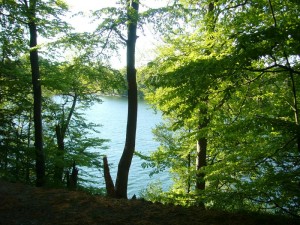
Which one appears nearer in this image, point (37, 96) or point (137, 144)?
point (37, 96)

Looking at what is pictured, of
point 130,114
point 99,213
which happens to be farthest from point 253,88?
point 99,213

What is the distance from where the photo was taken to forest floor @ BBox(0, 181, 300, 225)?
16.7 feet

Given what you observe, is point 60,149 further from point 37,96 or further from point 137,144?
point 137,144

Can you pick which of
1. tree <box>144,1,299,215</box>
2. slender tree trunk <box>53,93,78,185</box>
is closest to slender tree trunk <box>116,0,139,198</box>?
tree <box>144,1,299,215</box>

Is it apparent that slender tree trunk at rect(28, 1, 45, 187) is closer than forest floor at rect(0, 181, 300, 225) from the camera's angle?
No

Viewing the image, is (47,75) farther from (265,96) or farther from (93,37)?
(265,96)

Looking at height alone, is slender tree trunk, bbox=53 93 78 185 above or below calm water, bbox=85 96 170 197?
above

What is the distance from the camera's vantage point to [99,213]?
18.4 feet

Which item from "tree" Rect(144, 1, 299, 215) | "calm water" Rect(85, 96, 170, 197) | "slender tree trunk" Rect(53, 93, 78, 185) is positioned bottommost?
"calm water" Rect(85, 96, 170, 197)

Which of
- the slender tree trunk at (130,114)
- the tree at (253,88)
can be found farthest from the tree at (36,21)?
the tree at (253,88)

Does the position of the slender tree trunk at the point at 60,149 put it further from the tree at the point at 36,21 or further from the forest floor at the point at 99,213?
the forest floor at the point at 99,213

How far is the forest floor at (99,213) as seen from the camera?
5.08 m

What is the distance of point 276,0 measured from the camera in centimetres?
600

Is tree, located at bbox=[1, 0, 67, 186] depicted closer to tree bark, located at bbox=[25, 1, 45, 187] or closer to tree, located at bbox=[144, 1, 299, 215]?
tree bark, located at bbox=[25, 1, 45, 187]
